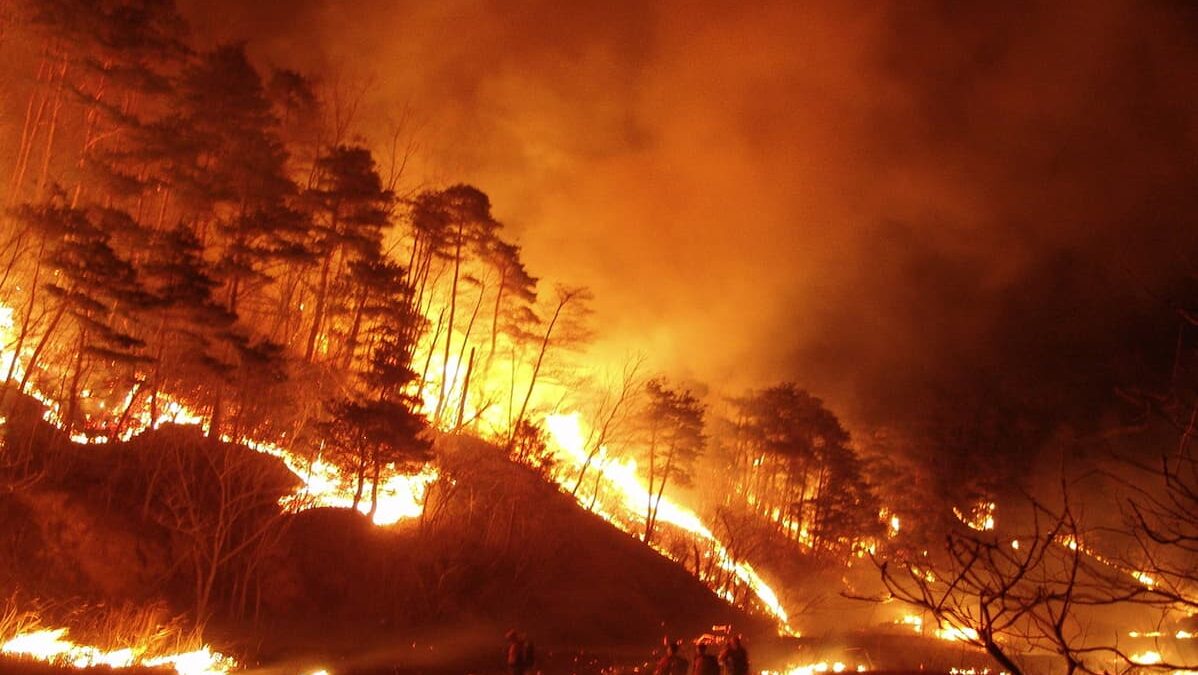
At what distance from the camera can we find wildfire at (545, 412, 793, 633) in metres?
42.5

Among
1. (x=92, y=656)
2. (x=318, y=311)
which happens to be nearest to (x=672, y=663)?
(x=92, y=656)

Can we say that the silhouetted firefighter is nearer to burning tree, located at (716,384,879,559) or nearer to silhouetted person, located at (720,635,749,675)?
silhouetted person, located at (720,635,749,675)

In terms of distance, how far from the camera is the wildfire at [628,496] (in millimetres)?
42469

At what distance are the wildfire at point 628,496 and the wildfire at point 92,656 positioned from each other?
1055 inches

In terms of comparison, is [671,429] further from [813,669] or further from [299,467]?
[299,467]

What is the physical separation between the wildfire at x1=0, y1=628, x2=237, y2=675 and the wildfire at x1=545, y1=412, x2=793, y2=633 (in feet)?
87.9

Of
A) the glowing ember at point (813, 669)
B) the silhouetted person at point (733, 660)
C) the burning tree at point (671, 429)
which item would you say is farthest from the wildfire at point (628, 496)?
the silhouetted person at point (733, 660)

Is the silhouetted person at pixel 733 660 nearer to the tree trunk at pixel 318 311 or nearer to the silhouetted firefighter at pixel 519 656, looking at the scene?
the silhouetted firefighter at pixel 519 656

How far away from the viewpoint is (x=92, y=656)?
1499cm

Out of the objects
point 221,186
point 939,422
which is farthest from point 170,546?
point 939,422

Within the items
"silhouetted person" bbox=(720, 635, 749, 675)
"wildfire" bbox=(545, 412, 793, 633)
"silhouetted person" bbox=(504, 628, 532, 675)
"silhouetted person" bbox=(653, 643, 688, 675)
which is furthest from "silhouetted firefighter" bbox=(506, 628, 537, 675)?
"wildfire" bbox=(545, 412, 793, 633)

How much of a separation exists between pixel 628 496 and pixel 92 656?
36320mm

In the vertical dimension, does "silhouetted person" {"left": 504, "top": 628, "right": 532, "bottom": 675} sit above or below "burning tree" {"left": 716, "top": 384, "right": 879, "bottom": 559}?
below

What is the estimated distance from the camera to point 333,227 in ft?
107
